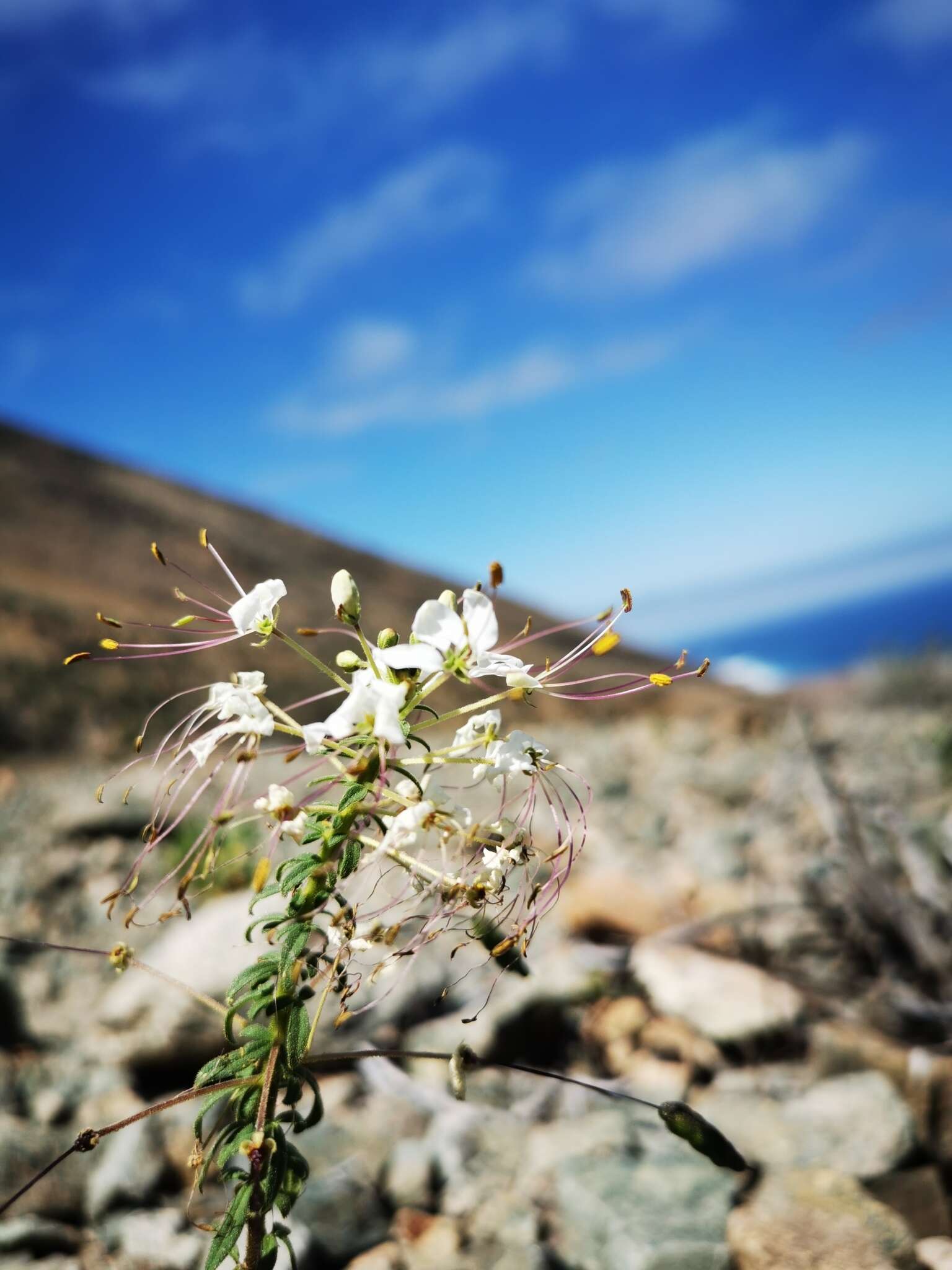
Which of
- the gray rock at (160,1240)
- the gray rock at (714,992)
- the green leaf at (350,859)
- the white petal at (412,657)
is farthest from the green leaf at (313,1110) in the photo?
the gray rock at (714,992)

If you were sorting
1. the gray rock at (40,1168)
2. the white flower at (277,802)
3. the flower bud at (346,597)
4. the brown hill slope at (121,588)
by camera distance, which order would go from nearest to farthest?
the white flower at (277,802) → the flower bud at (346,597) → the gray rock at (40,1168) → the brown hill slope at (121,588)

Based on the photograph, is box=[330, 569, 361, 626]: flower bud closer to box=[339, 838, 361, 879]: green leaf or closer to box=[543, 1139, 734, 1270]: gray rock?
box=[339, 838, 361, 879]: green leaf

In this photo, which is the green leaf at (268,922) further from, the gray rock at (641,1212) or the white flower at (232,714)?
the gray rock at (641,1212)

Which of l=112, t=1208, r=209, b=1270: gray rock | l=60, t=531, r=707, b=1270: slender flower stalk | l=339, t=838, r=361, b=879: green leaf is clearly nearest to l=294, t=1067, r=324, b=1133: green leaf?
l=60, t=531, r=707, b=1270: slender flower stalk

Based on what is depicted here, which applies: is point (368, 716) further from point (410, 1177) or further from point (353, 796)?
point (410, 1177)

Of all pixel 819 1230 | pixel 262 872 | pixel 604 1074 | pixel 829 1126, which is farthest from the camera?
pixel 604 1074

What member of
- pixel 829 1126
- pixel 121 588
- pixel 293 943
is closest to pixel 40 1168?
pixel 293 943
